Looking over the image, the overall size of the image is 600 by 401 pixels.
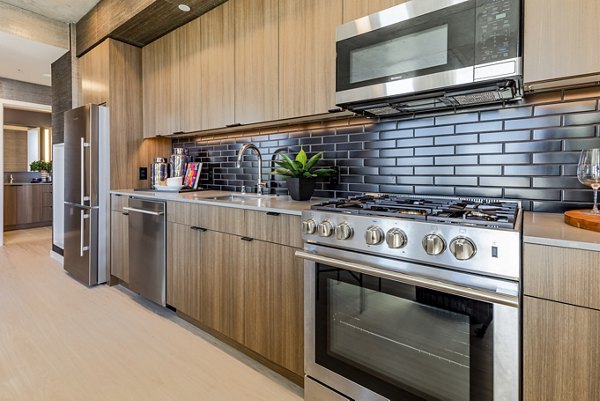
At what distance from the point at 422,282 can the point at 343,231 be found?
→ 364mm

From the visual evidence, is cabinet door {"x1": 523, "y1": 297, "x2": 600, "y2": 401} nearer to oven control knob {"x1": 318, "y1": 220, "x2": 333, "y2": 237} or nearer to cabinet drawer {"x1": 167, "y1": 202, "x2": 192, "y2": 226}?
oven control knob {"x1": 318, "y1": 220, "x2": 333, "y2": 237}

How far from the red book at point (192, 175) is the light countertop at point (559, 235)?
265cm

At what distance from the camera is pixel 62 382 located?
1.74 meters

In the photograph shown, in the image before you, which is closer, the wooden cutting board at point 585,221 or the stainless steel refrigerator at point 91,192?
the wooden cutting board at point 585,221

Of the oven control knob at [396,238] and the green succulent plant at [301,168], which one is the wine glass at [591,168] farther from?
the green succulent plant at [301,168]

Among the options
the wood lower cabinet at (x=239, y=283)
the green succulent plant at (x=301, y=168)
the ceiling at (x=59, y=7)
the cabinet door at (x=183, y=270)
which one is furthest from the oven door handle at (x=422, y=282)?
the ceiling at (x=59, y=7)

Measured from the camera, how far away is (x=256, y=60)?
226cm

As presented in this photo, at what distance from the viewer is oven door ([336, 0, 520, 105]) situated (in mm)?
1286

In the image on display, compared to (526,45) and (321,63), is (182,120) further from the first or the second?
(526,45)

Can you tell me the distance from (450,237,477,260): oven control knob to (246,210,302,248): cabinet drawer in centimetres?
73

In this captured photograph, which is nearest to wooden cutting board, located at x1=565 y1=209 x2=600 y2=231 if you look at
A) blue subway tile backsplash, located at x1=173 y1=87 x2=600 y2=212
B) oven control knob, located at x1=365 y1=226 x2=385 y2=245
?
blue subway tile backsplash, located at x1=173 y1=87 x2=600 y2=212

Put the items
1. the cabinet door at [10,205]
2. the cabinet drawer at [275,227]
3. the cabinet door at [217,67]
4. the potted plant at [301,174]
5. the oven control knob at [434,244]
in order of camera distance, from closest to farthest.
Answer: the oven control knob at [434,244] < the cabinet drawer at [275,227] < the potted plant at [301,174] < the cabinet door at [217,67] < the cabinet door at [10,205]

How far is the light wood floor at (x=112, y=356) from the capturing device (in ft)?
5.48

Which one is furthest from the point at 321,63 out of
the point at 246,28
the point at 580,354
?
the point at 580,354
